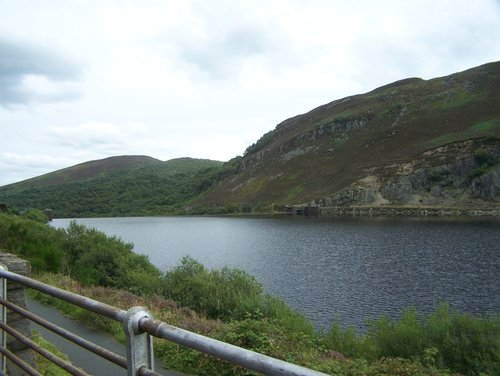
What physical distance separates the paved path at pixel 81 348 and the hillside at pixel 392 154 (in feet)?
299

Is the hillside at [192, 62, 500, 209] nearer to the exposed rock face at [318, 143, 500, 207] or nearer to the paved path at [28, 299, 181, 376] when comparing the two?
the exposed rock face at [318, 143, 500, 207]

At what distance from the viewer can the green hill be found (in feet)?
318

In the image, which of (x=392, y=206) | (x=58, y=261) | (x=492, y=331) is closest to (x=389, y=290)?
(x=492, y=331)

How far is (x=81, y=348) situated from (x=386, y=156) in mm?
117096

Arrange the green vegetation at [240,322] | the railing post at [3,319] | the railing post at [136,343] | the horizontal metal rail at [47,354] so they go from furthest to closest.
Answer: the green vegetation at [240,322]
the railing post at [3,319]
the horizontal metal rail at [47,354]
the railing post at [136,343]

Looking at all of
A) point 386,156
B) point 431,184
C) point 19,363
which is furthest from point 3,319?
point 386,156

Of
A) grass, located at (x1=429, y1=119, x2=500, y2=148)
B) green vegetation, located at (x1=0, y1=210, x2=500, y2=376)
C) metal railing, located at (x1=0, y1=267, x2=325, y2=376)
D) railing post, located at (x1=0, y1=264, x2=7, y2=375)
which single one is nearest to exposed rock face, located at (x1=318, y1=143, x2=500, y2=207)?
grass, located at (x1=429, y1=119, x2=500, y2=148)

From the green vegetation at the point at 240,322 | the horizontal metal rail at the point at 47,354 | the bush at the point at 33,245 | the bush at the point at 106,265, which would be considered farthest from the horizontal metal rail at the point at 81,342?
the bush at the point at 33,245

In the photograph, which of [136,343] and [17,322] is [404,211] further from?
[136,343]

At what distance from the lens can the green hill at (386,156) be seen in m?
96.8

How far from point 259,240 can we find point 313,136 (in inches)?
4266

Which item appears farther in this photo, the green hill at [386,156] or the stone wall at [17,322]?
the green hill at [386,156]

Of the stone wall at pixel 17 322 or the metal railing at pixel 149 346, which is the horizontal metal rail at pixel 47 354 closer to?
the metal railing at pixel 149 346

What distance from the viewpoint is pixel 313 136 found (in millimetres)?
159250
